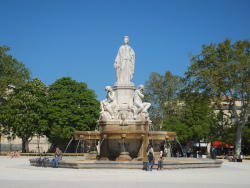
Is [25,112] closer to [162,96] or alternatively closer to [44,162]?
[162,96]

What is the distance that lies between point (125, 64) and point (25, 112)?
32.9 metres

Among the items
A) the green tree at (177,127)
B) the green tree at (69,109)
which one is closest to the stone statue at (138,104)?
the green tree at (69,109)

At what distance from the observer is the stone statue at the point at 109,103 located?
27716 millimetres

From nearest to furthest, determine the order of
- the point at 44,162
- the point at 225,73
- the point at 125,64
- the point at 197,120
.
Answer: the point at 44,162
the point at 125,64
the point at 225,73
the point at 197,120

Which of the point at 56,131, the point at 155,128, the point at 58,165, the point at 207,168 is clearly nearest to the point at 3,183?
the point at 58,165

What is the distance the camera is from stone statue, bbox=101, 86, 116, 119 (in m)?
27.7

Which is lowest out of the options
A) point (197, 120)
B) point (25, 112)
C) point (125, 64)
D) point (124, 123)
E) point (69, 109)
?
point (124, 123)

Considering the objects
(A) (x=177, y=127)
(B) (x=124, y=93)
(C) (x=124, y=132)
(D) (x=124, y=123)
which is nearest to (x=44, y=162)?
(C) (x=124, y=132)

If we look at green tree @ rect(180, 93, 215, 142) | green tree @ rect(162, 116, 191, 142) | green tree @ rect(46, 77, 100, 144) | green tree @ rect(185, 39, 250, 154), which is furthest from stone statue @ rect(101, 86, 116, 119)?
green tree @ rect(180, 93, 215, 142)

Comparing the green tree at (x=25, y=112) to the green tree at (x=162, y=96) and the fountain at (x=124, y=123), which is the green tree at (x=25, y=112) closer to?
the green tree at (x=162, y=96)

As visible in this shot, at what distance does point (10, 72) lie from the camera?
6034 centimetres

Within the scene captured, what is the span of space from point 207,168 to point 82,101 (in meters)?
39.2

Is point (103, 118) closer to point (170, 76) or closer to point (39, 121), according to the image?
point (39, 121)

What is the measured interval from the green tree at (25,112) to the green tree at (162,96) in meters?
17.2
